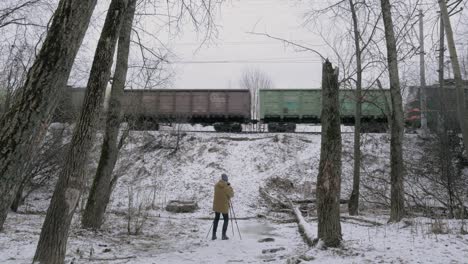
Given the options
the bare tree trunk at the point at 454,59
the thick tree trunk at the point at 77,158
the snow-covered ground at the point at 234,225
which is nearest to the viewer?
the thick tree trunk at the point at 77,158

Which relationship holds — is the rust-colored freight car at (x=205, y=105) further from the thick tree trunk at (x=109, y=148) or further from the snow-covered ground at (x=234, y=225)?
the thick tree trunk at (x=109, y=148)

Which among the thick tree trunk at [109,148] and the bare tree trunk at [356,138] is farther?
the bare tree trunk at [356,138]

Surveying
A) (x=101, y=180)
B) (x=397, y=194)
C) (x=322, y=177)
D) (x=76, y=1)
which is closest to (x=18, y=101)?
(x=76, y=1)

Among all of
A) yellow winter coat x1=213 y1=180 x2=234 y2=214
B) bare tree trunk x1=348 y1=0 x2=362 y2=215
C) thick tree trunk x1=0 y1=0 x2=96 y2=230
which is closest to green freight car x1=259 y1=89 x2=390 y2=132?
bare tree trunk x1=348 y1=0 x2=362 y2=215

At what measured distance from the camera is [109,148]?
31.9ft

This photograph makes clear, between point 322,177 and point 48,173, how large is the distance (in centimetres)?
1496

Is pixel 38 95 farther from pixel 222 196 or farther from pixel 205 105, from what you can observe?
pixel 205 105

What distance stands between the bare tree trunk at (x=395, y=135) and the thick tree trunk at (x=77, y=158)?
23.3 feet

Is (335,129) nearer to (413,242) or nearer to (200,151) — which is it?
(413,242)

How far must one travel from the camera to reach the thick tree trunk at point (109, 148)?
9.47 meters

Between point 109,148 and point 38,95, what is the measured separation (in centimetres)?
596

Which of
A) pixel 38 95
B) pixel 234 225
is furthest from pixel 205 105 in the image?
pixel 38 95

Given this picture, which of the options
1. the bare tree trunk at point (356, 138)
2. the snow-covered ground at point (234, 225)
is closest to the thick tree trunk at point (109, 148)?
the snow-covered ground at point (234, 225)

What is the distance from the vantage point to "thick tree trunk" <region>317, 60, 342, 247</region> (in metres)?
6.92
